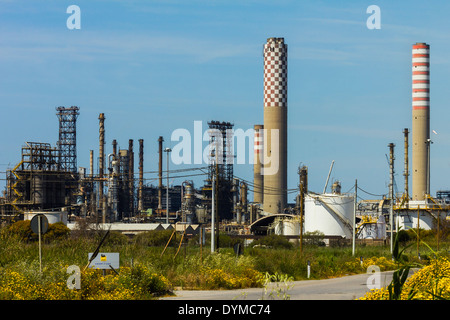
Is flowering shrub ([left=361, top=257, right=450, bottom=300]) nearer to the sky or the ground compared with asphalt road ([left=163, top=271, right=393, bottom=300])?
nearer to the sky

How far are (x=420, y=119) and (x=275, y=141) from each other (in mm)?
20334

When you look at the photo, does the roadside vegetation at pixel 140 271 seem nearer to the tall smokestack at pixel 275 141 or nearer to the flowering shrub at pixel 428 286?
the flowering shrub at pixel 428 286

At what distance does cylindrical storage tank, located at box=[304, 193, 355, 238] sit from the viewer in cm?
6894

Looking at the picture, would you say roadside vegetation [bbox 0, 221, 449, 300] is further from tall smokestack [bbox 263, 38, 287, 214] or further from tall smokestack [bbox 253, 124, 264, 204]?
tall smokestack [bbox 253, 124, 264, 204]

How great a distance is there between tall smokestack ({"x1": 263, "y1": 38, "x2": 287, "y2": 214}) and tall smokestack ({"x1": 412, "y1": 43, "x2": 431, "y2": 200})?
1840 cm

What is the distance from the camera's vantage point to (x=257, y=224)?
88812 millimetres

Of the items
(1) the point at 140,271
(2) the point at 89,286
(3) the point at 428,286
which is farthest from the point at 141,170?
(3) the point at 428,286

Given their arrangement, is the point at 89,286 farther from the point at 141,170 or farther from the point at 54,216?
the point at 141,170

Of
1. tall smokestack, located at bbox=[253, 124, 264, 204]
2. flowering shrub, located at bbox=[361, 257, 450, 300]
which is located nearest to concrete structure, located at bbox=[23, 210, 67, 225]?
tall smokestack, located at bbox=[253, 124, 264, 204]

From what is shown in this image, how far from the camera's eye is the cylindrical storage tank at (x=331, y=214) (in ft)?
226

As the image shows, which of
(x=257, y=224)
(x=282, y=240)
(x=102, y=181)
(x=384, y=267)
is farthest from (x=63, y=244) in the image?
(x=102, y=181)

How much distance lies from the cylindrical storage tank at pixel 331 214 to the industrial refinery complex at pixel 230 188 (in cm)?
120

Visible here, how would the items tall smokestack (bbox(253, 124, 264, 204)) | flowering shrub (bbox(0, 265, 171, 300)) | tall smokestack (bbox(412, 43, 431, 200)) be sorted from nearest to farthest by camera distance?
flowering shrub (bbox(0, 265, 171, 300)) → tall smokestack (bbox(412, 43, 431, 200)) → tall smokestack (bbox(253, 124, 264, 204))
